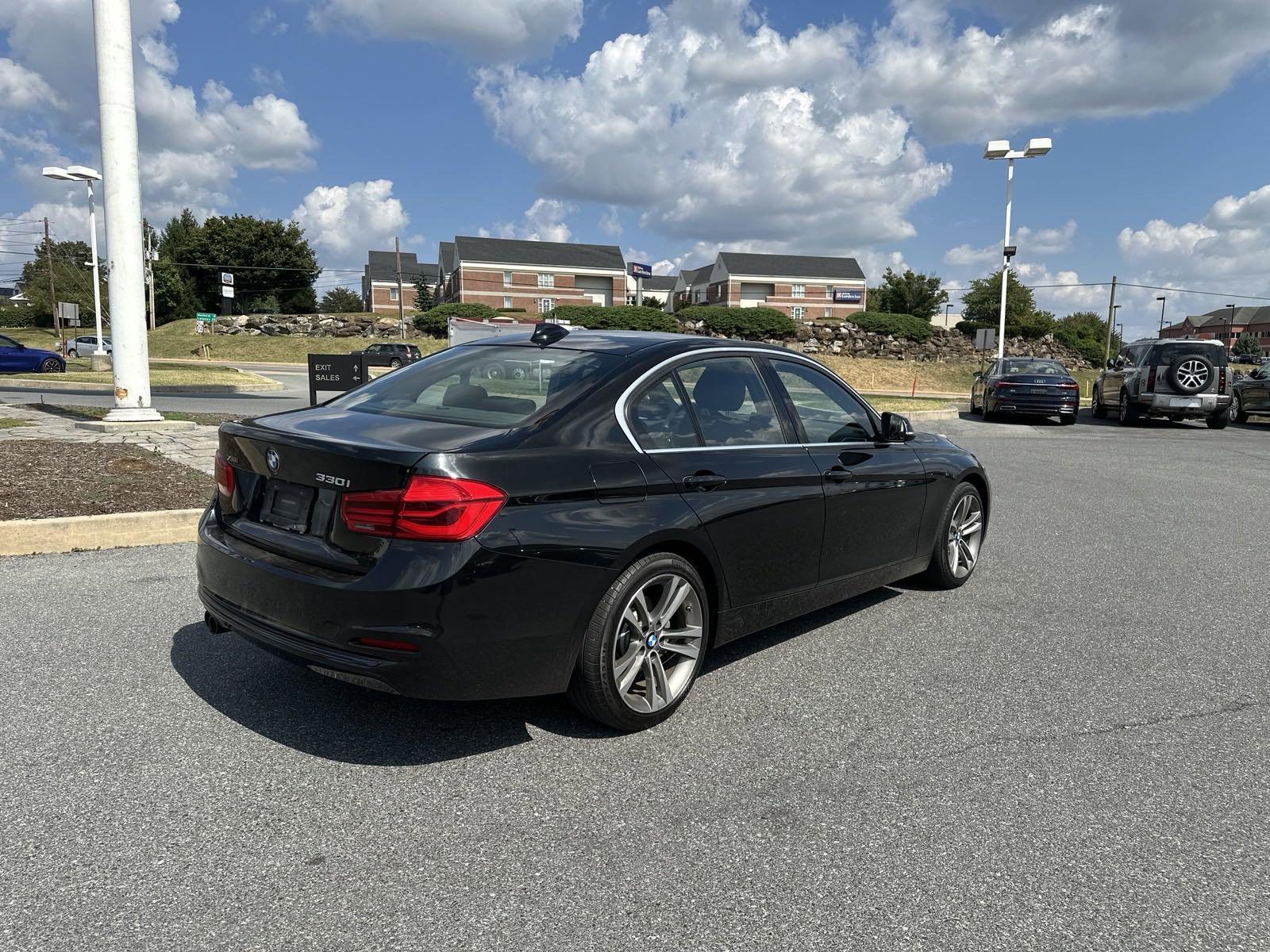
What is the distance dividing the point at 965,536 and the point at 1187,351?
1733 centimetres

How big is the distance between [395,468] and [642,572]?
1.00 m

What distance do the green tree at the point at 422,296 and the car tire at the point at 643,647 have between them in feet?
282

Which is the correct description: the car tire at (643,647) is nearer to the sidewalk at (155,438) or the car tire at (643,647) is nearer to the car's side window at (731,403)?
the car's side window at (731,403)

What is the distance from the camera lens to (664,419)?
383 centimetres

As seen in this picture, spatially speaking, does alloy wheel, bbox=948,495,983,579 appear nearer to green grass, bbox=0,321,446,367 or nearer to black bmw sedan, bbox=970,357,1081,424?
black bmw sedan, bbox=970,357,1081,424

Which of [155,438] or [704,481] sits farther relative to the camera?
[155,438]

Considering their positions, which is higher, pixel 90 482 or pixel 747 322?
pixel 747 322

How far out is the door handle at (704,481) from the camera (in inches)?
145

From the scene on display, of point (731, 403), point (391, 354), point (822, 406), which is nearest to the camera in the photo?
A: point (731, 403)

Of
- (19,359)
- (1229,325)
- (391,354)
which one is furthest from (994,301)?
(1229,325)

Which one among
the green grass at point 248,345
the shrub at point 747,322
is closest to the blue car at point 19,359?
the green grass at point 248,345

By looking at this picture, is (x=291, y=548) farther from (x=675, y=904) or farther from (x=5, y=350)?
(x=5, y=350)

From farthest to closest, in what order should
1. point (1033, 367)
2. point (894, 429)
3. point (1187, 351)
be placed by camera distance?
point (1033, 367)
point (1187, 351)
point (894, 429)

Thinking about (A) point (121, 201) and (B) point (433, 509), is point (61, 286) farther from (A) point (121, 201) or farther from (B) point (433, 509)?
(B) point (433, 509)
